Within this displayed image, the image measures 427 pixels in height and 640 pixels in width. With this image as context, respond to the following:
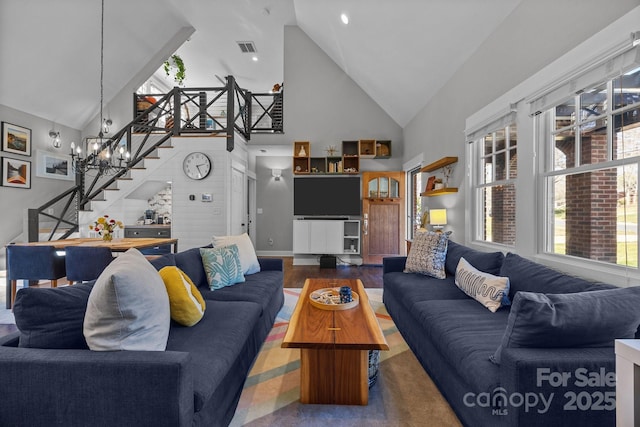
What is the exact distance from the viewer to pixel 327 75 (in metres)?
6.41

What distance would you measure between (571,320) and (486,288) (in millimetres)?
1029

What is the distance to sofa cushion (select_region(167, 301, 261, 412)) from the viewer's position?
4.29 ft

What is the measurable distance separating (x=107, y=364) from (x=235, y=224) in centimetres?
498

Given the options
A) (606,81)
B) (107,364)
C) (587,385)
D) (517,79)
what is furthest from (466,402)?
(517,79)

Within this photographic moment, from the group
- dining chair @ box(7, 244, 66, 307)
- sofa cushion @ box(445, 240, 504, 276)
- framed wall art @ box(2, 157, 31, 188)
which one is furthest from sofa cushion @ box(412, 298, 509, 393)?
framed wall art @ box(2, 157, 31, 188)

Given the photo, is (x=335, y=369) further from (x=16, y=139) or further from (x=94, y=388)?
(x=16, y=139)

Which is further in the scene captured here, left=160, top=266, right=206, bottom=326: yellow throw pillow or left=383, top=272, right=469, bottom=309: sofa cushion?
left=383, top=272, right=469, bottom=309: sofa cushion

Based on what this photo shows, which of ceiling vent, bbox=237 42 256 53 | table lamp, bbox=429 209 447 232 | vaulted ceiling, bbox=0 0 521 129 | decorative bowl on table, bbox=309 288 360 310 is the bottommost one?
decorative bowl on table, bbox=309 288 360 310

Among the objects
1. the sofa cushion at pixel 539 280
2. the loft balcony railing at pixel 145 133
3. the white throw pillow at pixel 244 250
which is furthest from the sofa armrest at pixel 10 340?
the loft balcony railing at pixel 145 133

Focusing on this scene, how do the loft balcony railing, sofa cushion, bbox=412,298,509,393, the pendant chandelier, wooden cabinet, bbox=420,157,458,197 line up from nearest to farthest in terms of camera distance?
sofa cushion, bbox=412,298,509,393 → wooden cabinet, bbox=420,157,458,197 → the pendant chandelier → the loft balcony railing

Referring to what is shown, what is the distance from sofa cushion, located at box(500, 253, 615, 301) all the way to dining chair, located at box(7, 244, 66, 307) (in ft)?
14.9

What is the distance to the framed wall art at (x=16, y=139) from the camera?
212 inches

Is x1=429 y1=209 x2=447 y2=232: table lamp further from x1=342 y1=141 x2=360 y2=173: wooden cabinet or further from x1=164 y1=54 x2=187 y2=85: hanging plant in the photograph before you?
x1=164 y1=54 x2=187 y2=85: hanging plant

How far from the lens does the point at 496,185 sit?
317 cm
